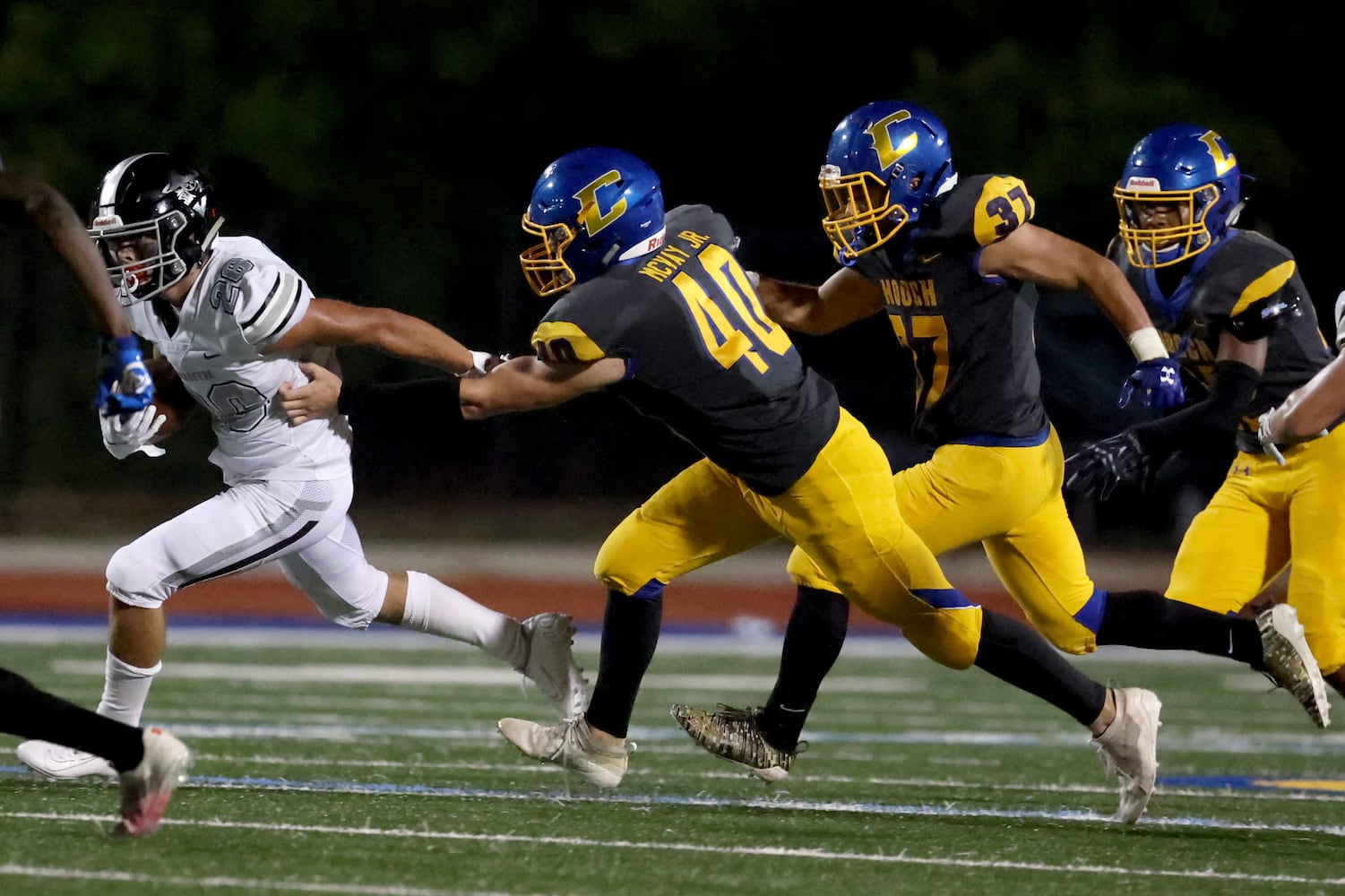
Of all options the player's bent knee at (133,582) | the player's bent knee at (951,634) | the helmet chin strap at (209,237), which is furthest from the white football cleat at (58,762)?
the player's bent knee at (951,634)

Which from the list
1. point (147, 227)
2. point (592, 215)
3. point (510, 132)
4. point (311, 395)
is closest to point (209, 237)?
point (147, 227)

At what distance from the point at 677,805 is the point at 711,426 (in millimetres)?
982

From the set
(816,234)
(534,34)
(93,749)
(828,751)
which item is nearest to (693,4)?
(534,34)

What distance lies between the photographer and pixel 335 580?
17.0 ft

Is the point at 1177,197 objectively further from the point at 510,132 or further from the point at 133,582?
the point at 510,132

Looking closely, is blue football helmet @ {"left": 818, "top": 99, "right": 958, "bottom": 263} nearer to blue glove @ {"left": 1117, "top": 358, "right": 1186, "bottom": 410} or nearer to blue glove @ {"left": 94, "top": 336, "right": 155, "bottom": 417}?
blue glove @ {"left": 1117, "top": 358, "right": 1186, "bottom": 410}

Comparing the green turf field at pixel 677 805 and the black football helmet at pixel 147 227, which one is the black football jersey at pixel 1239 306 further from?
the black football helmet at pixel 147 227

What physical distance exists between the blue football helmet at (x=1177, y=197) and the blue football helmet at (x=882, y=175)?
1.88ft

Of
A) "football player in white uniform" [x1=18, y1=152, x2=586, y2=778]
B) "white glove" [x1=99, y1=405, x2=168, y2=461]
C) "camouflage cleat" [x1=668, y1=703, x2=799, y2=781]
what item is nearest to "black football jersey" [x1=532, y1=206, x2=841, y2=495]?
"football player in white uniform" [x1=18, y1=152, x2=586, y2=778]

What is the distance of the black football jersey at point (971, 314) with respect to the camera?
16.1 feet

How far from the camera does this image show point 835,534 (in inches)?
181

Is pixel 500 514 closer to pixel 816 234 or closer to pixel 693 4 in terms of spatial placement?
pixel 816 234

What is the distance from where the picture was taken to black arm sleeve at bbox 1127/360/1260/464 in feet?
16.6

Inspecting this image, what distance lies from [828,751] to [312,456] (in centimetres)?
212
